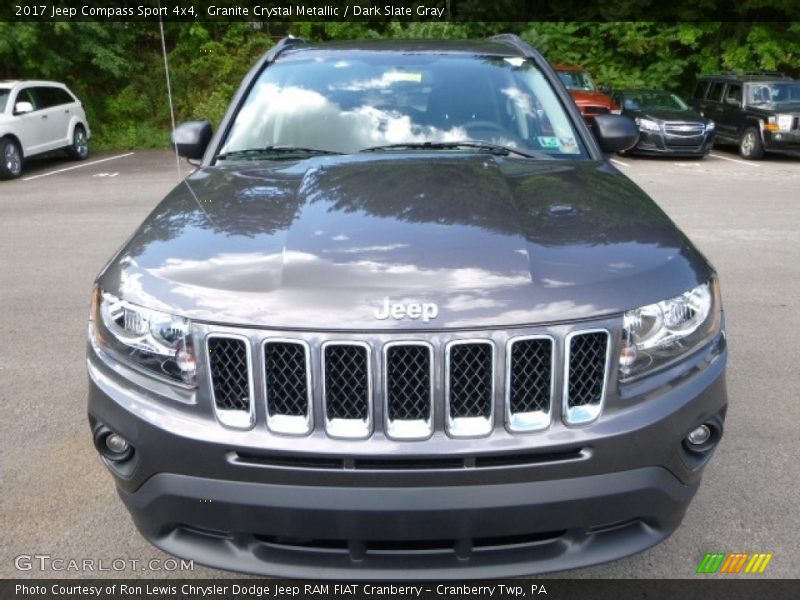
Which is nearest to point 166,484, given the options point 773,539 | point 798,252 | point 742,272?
point 773,539

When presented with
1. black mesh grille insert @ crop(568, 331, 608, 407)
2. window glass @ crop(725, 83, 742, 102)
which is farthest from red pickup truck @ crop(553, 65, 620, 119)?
black mesh grille insert @ crop(568, 331, 608, 407)

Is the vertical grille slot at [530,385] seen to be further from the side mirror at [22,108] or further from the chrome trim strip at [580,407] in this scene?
the side mirror at [22,108]

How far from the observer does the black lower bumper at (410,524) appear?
206 centimetres

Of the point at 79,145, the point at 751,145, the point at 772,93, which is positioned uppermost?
the point at 772,93

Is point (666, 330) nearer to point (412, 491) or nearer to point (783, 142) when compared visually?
point (412, 491)

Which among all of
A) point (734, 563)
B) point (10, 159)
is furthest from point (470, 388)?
point (10, 159)

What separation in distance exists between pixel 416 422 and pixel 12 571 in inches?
72.3

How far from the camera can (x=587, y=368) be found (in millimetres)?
2119

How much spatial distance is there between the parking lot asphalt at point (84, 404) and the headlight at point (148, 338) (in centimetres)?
101

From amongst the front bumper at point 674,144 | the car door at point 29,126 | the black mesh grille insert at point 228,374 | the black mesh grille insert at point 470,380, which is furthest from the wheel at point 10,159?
the black mesh grille insert at point 470,380

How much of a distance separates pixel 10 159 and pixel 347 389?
14.2 metres

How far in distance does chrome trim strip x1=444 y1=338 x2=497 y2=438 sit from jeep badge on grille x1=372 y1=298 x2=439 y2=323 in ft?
0.31

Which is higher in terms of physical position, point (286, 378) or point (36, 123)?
point (286, 378)

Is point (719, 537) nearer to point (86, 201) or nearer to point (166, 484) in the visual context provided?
point (166, 484)
